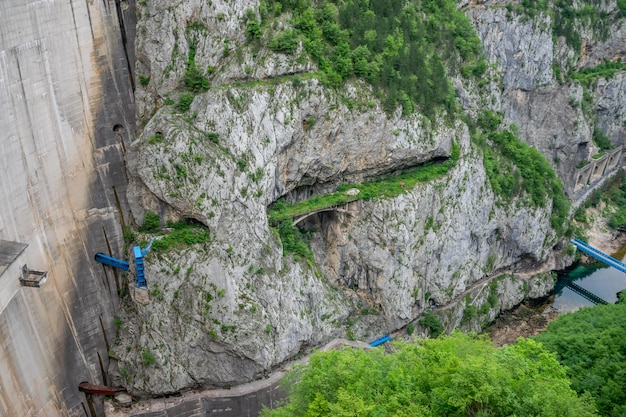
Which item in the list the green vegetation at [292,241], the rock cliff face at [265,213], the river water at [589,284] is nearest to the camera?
the rock cliff face at [265,213]

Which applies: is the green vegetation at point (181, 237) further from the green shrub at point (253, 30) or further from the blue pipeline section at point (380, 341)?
the blue pipeline section at point (380, 341)

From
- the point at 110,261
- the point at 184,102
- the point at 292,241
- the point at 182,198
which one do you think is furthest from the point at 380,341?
the point at 184,102

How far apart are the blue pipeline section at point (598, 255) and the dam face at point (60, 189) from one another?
151 feet

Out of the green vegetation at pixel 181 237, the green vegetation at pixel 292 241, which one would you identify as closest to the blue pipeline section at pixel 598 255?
the green vegetation at pixel 292 241

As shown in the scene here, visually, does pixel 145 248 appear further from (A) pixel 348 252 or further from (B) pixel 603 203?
(B) pixel 603 203

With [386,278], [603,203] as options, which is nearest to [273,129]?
[386,278]

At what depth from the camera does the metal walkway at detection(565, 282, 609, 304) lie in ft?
200

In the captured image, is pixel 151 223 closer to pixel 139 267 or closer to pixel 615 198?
pixel 139 267

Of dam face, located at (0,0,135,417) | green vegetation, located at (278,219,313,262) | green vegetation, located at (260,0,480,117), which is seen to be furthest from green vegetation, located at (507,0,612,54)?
dam face, located at (0,0,135,417)

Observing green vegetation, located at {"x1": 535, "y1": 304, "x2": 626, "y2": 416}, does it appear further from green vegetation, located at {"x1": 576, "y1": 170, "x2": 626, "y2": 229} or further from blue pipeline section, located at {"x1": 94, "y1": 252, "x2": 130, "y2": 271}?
green vegetation, located at {"x1": 576, "y1": 170, "x2": 626, "y2": 229}

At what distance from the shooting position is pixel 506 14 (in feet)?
212

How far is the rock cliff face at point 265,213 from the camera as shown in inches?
1561

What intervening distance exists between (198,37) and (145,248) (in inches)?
557

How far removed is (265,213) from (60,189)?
1277 centimetres
